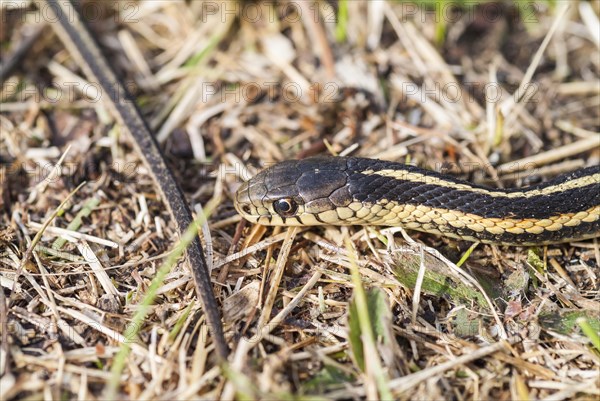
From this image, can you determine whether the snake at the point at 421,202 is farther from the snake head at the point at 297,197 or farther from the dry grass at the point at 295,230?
the dry grass at the point at 295,230

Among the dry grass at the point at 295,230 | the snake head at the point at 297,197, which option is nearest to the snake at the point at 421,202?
the snake head at the point at 297,197

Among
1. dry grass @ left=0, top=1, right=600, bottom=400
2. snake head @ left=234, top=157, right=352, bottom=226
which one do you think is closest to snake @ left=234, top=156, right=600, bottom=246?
snake head @ left=234, top=157, right=352, bottom=226

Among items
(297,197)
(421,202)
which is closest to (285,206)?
(297,197)

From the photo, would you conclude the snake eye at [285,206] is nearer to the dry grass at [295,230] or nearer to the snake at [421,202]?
the snake at [421,202]

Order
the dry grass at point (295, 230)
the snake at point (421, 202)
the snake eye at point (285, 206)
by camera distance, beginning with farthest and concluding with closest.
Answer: the snake eye at point (285, 206) → the snake at point (421, 202) → the dry grass at point (295, 230)

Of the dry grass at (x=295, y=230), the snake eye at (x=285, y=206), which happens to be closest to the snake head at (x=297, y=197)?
the snake eye at (x=285, y=206)

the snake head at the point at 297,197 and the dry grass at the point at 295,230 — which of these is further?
the snake head at the point at 297,197

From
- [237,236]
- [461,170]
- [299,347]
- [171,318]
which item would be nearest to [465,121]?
[461,170]

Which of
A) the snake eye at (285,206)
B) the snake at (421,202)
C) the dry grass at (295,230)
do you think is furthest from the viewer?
the snake eye at (285,206)
